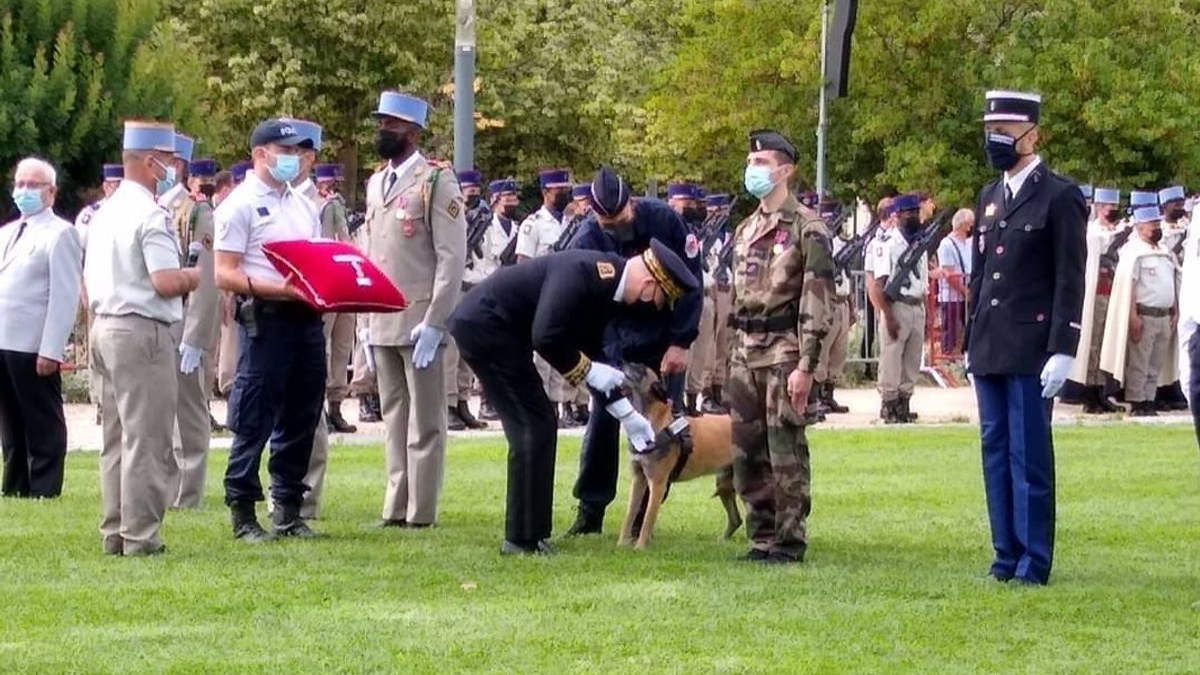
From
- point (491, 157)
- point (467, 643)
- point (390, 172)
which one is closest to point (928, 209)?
point (390, 172)

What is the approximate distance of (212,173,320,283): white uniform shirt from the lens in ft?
37.9

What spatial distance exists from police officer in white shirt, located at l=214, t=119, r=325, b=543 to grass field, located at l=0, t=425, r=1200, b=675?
379mm

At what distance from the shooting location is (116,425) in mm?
11242

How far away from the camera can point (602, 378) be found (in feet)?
35.2

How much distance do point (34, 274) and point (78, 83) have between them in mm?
15741

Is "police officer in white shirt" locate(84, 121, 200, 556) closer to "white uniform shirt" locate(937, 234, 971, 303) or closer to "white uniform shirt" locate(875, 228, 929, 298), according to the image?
"white uniform shirt" locate(875, 228, 929, 298)

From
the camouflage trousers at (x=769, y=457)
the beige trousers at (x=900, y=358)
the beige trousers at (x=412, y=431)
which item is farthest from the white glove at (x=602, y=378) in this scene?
the beige trousers at (x=900, y=358)

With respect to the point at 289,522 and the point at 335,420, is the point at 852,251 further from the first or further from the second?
the point at 289,522

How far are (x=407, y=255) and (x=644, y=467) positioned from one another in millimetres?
1797

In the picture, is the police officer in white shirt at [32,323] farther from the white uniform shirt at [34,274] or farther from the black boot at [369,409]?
the black boot at [369,409]

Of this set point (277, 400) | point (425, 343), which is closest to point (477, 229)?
point (425, 343)

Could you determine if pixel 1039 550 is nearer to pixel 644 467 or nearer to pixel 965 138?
pixel 644 467

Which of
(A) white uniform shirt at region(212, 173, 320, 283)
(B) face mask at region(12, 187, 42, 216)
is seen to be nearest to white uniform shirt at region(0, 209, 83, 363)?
(B) face mask at region(12, 187, 42, 216)

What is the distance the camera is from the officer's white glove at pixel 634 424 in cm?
1089
